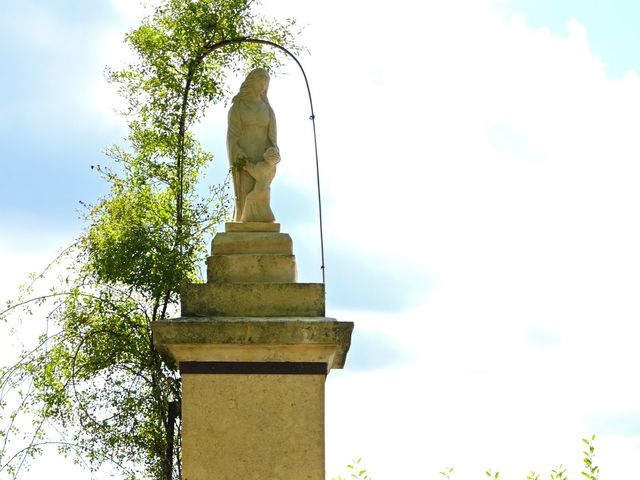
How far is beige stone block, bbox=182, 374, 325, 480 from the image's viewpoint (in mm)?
6867

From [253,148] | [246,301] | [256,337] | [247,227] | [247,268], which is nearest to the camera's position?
[256,337]

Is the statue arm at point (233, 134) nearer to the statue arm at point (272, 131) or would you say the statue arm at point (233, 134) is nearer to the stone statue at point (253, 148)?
the stone statue at point (253, 148)

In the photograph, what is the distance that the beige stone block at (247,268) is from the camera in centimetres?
720

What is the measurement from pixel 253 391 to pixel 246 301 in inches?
22.4

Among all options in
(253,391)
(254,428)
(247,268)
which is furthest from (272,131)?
(254,428)

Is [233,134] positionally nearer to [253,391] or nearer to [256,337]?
[256,337]

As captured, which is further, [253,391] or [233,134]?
[233,134]

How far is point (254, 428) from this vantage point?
690 cm

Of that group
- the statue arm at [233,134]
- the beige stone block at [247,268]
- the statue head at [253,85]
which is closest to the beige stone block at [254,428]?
the beige stone block at [247,268]

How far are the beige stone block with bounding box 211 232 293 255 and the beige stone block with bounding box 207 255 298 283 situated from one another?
0.28ft

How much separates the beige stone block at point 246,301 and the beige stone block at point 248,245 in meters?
0.31

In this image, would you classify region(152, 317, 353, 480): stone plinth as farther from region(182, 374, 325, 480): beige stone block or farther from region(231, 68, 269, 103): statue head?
region(231, 68, 269, 103): statue head

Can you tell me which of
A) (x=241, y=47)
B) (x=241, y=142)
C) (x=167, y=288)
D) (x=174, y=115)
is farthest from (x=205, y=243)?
(x=241, y=142)

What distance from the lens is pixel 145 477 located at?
33.0 ft
